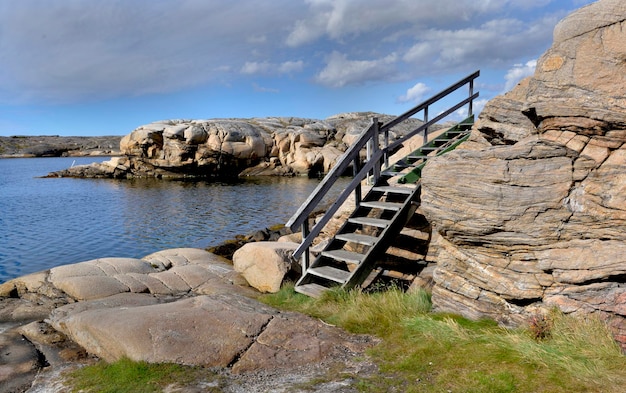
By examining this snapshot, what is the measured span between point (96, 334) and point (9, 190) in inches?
2061

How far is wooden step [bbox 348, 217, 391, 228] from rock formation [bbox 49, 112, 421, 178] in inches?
1976

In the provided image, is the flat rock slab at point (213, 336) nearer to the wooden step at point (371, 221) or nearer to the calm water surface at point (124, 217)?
the wooden step at point (371, 221)

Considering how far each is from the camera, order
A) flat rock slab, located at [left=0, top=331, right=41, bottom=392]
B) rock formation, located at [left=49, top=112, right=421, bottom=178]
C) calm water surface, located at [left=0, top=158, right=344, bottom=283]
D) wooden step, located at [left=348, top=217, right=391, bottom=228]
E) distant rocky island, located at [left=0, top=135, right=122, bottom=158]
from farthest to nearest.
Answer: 1. distant rocky island, located at [left=0, top=135, right=122, bottom=158]
2. rock formation, located at [left=49, top=112, right=421, bottom=178]
3. calm water surface, located at [left=0, top=158, right=344, bottom=283]
4. wooden step, located at [left=348, top=217, right=391, bottom=228]
5. flat rock slab, located at [left=0, top=331, right=41, bottom=392]

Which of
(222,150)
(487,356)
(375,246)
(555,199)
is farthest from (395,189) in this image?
(222,150)

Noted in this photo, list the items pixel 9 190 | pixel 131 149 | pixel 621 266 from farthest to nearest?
1. pixel 131 149
2. pixel 9 190
3. pixel 621 266

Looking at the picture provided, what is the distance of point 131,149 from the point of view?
2453 inches

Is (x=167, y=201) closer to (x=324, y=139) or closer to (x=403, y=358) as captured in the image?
(x=324, y=139)

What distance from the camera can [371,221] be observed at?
393 inches

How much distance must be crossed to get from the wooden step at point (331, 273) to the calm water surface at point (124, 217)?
13.7m

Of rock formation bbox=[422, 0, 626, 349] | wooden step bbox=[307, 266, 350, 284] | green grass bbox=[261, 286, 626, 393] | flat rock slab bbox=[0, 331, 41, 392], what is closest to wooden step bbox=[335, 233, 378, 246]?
wooden step bbox=[307, 266, 350, 284]

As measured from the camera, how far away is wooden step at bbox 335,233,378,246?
9523mm

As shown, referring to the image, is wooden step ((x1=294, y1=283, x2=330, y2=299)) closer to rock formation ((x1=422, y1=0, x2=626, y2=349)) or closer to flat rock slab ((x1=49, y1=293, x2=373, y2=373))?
flat rock slab ((x1=49, y1=293, x2=373, y2=373))

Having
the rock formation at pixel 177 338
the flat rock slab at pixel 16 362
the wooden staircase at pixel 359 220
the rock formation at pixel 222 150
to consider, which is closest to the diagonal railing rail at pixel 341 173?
the wooden staircase at pixel 359 220

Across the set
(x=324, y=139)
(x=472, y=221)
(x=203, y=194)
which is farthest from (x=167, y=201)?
(x=472, y=221)
